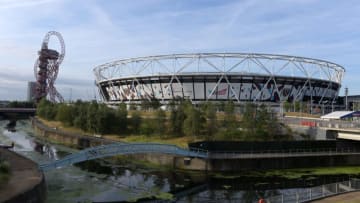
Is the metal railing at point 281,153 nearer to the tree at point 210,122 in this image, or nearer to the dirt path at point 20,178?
the tree at point 210,122

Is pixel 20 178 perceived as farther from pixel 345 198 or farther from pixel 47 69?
pixel 47 69

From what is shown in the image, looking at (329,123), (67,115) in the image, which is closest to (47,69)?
(67,115)

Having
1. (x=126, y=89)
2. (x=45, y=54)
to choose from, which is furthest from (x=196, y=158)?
(x=45, y=54)

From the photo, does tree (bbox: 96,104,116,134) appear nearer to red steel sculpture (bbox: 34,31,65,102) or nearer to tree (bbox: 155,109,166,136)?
tree (bbox: 155,109,166,136)

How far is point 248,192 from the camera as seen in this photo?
94.9 ft

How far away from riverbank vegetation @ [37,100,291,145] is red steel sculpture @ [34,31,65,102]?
230 feet

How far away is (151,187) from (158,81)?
61.9 m

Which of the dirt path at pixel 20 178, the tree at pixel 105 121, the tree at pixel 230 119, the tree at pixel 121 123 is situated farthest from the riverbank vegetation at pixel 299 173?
the tree at pixel 105 121

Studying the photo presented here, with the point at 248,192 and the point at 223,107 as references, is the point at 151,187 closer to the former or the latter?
the point at 248,192

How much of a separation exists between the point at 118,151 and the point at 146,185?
15.5 ft

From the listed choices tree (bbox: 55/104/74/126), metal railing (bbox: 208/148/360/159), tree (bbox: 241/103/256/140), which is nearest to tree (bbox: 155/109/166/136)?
tree (bbox: 241/103/256/140)

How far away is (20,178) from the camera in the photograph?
2256 centimetres

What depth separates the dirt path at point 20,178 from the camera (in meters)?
18.8

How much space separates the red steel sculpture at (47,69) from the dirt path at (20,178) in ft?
354
